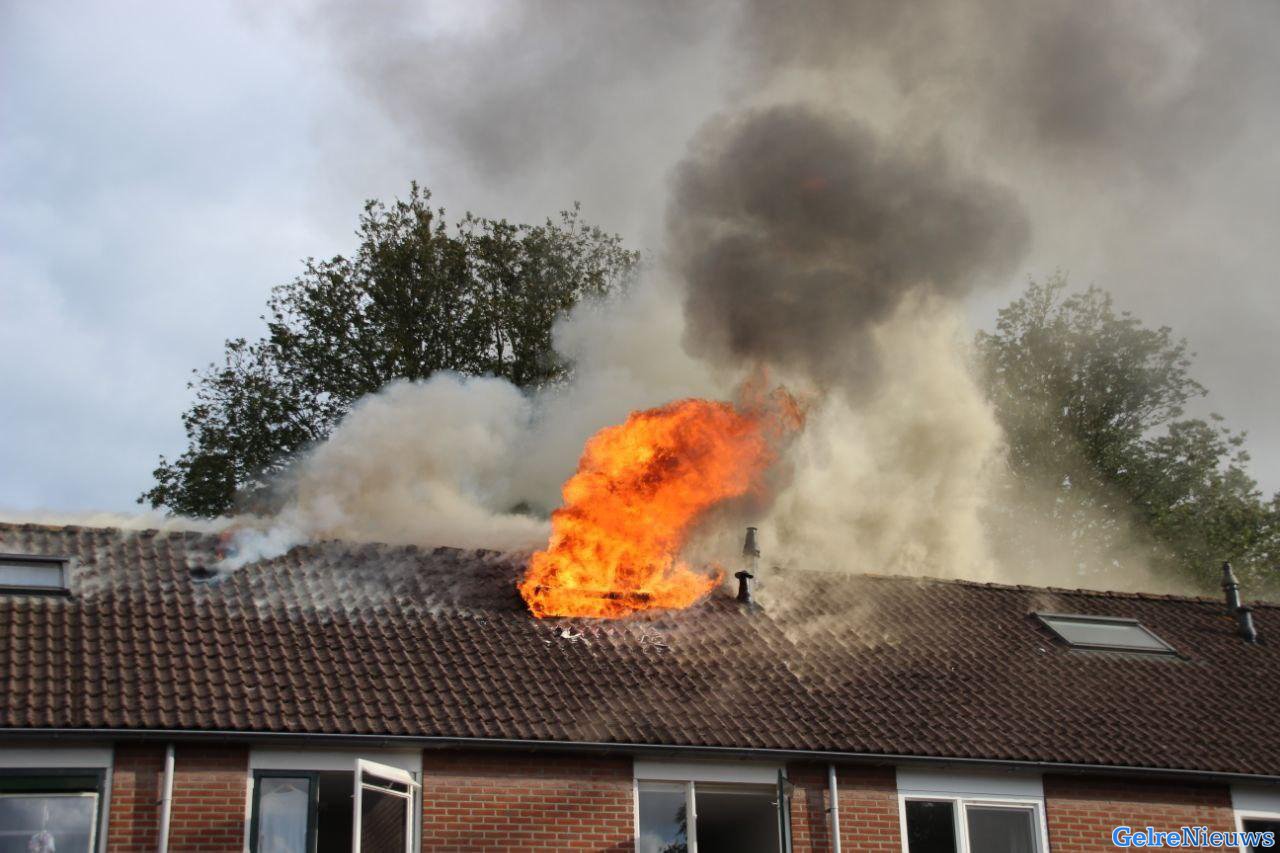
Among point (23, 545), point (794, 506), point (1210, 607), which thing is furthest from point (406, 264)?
point (1210, 607)

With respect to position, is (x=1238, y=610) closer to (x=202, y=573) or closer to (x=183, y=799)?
(x=202, y=573)

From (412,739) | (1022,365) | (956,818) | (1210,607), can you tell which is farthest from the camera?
(1022,365)

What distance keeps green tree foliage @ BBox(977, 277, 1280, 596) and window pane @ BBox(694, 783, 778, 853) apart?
19505 millimetres

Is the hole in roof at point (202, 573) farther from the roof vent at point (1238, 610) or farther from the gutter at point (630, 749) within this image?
the roof vent at point (1238, 610)

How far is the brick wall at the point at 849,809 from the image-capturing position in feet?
49.0

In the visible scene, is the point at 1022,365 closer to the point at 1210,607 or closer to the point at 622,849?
the point at 1210,607

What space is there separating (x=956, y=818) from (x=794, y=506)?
1144 cm

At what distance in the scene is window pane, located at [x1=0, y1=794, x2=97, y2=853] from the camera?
12609 millimetres

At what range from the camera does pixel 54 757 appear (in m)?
12.8

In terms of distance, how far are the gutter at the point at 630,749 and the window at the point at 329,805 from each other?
278mm

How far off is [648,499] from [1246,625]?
902cm

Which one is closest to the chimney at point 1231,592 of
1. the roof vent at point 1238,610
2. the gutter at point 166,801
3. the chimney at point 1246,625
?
the roof vent at point 1238,610

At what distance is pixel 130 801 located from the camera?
12.9m

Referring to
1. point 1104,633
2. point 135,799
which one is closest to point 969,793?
point 1104,633
